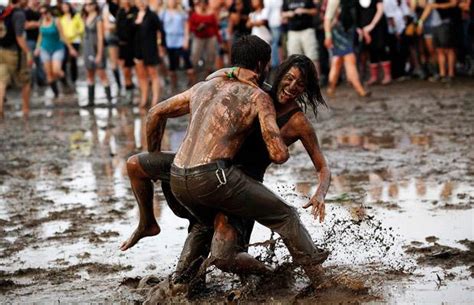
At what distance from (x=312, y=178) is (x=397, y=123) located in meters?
3.96

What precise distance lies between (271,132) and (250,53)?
0.53 m

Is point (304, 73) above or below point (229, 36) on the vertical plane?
above

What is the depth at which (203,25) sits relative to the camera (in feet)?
68.0

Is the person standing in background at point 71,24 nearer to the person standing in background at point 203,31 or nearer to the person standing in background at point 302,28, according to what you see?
the person standing in background at point 203,31

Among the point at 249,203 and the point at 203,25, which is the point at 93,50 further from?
the point at 249,203

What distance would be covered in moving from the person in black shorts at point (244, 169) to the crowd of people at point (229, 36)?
988 cm

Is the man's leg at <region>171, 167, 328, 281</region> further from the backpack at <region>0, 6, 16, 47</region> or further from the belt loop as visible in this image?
the backpack at <region>0, 6, 16, 47</region>

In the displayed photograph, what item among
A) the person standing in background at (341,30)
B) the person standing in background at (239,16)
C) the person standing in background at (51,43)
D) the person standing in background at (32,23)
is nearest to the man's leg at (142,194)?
the person standing in background at (341,30)

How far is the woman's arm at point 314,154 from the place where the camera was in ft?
20.0

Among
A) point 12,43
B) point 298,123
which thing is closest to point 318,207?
point 298,123

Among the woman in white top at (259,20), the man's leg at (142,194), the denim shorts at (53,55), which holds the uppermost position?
the man's leg at (142,194)

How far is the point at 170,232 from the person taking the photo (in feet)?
26.6

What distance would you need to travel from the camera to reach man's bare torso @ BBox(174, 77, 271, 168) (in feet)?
19.7

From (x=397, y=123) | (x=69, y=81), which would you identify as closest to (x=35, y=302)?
(x=397, y=123)
